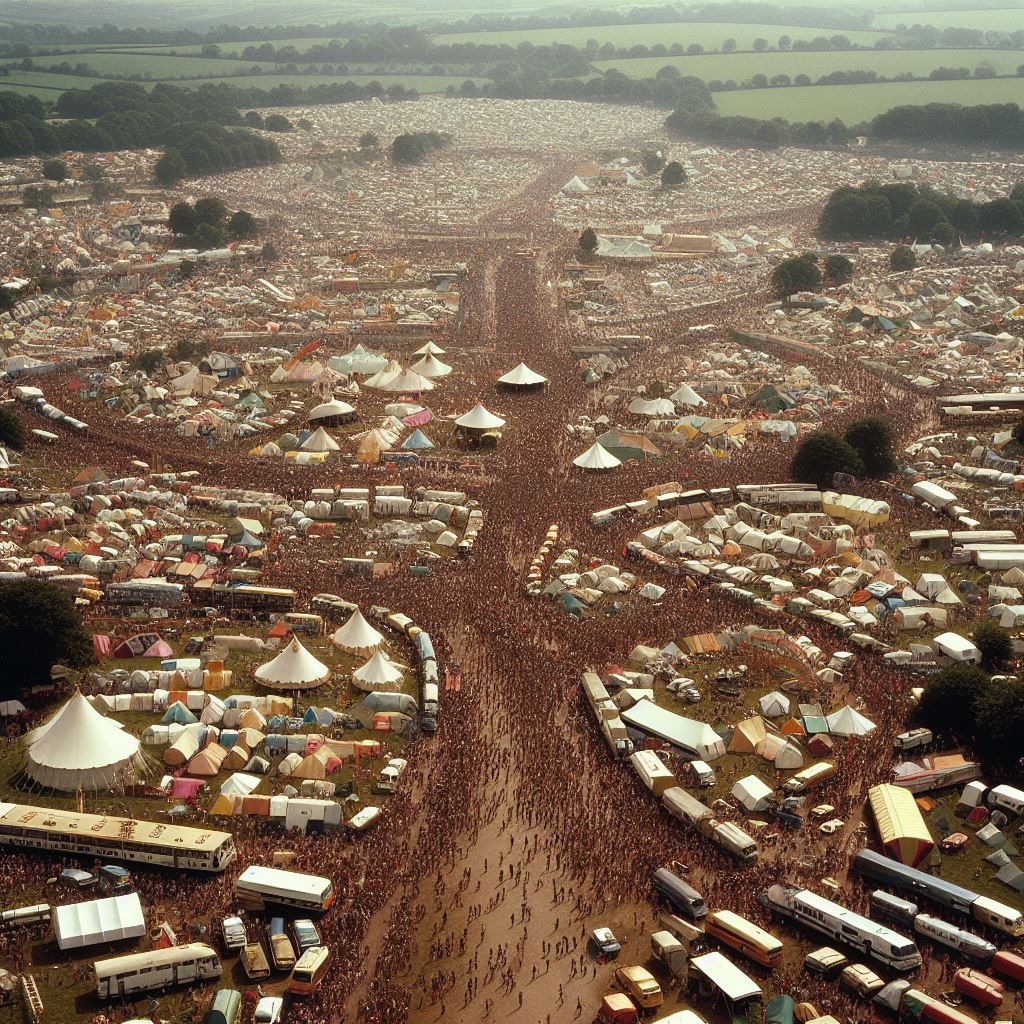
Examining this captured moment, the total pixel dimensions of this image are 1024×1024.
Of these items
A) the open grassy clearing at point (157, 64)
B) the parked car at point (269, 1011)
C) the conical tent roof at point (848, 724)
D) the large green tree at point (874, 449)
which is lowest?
the open grassy clearing at point (157, 64)

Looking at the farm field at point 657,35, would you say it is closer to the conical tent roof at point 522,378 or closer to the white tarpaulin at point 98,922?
the conical tent roof at point 522,378

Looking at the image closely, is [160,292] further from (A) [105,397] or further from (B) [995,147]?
(B) [995,147]

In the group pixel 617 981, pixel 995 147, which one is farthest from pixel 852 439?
pixel 995 147

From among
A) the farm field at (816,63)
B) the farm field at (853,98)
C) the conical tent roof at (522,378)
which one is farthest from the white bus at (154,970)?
the farm field at (816,63)

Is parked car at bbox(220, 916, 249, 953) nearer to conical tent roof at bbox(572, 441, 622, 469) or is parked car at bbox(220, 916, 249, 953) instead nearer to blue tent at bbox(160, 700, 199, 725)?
blue tent at bbox(160, 700, 199, 725)

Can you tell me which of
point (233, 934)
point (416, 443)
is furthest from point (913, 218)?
point (233, 934)
